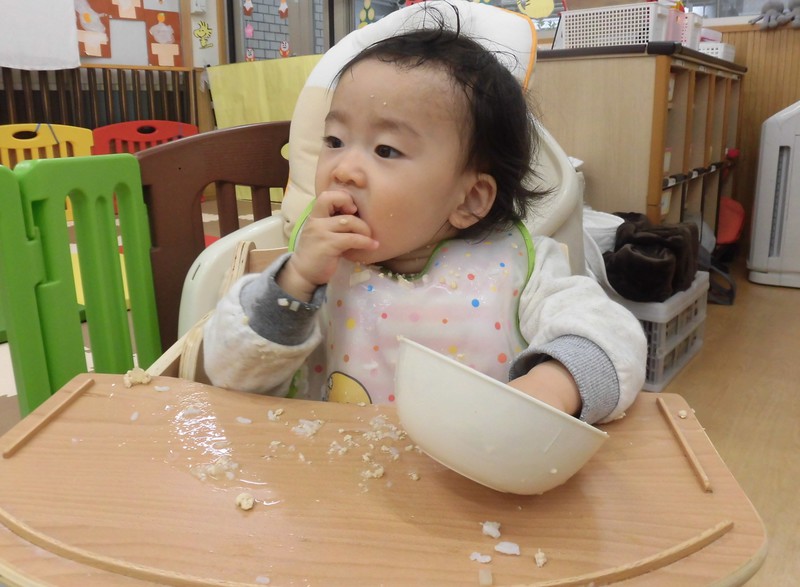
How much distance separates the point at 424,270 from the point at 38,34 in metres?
3.07

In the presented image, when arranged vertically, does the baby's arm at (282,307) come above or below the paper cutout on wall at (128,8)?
below

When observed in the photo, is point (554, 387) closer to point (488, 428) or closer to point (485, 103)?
point (488, 428)

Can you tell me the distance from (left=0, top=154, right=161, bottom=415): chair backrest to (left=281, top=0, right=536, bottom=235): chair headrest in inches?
10.8

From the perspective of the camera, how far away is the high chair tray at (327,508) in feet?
1.35

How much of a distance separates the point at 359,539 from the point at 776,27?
3.02 metres

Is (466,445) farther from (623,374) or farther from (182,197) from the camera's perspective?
(182,197)

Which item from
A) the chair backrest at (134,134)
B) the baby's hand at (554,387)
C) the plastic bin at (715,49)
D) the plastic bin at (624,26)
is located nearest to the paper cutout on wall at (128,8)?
the chair backrest at (134,134)

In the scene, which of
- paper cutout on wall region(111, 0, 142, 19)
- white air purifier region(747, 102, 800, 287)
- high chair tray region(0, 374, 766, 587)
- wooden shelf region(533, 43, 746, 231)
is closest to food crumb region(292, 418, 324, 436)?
high chair tray region(0, 374, 766, 587)

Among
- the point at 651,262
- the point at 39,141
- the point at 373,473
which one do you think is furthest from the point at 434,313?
the point at 39,141

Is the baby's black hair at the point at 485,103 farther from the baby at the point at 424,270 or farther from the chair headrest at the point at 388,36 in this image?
the chair headrest at the point at 388,36

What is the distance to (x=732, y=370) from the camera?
73.2 inches

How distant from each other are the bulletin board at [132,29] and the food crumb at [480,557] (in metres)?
3.66

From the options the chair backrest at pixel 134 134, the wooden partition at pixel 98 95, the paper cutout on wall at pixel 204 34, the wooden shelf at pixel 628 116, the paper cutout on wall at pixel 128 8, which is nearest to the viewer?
the wooden shelf at pixel 628 116

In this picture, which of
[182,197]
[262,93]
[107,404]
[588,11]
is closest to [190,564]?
[107,404]
